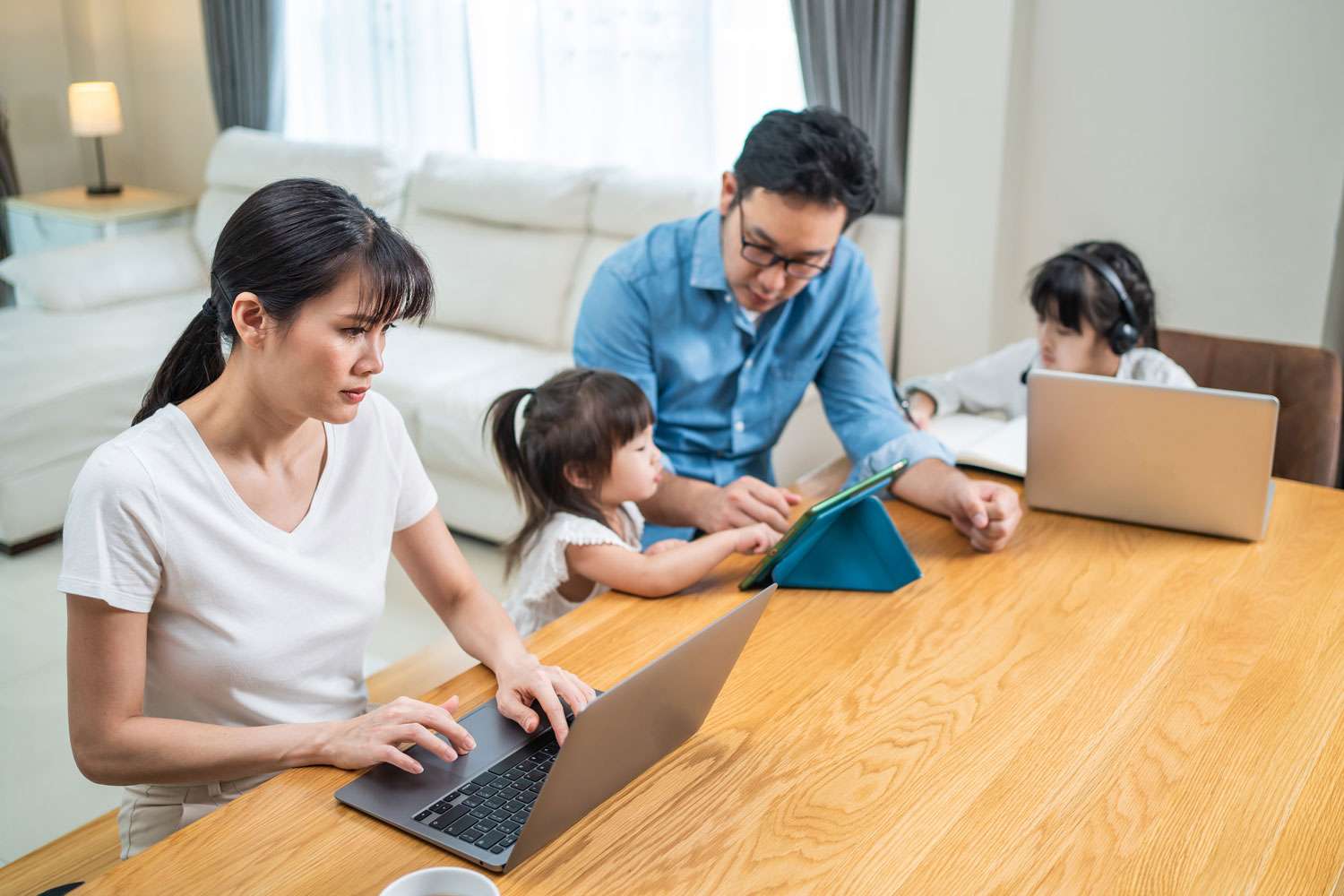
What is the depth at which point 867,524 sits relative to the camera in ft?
4.54

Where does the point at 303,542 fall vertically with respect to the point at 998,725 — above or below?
above

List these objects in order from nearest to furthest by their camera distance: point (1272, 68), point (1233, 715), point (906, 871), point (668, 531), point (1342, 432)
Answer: point (906, 871) → point (1233, 715) → point (668, 531) → point (1342, 432) → point (1272, 68)

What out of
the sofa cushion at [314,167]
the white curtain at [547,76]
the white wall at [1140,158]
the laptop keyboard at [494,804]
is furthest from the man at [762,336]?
the sofa cushion at [314,167]

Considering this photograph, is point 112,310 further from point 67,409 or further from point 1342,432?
point 1342,432

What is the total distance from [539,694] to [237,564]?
31 centimetres

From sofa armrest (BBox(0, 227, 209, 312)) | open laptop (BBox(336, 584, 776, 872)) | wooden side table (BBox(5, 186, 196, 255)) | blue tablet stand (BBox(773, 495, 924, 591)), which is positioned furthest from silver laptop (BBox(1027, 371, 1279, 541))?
wooden side table (BBox(5, 186, 196, 255))

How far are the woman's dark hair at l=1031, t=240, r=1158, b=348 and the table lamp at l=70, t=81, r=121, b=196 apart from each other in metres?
1.73

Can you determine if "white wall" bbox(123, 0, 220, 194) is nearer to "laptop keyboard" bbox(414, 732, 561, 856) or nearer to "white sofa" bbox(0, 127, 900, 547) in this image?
"white sofa" bbox(0, 127, 900, 547)

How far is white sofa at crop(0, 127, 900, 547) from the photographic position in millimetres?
2070

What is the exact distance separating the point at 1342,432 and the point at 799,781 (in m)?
1.89

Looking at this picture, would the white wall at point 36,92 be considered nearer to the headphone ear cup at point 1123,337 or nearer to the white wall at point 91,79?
the white wall at point 91,79

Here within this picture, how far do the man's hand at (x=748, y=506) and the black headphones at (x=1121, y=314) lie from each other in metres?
0.67

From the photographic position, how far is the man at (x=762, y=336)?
1.54m

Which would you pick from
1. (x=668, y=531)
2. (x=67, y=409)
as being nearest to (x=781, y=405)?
(x=668, y=531)
